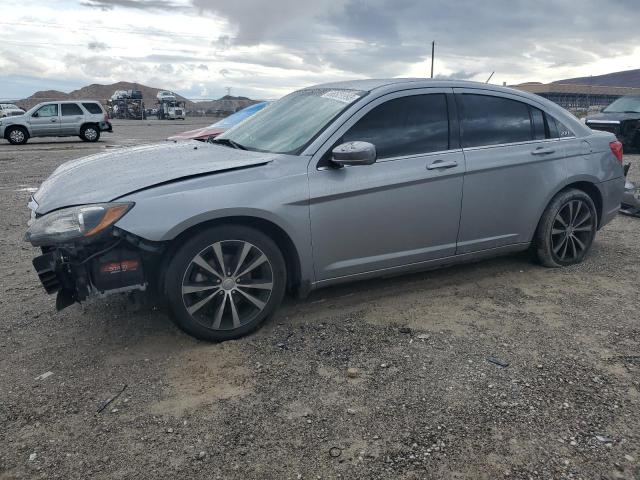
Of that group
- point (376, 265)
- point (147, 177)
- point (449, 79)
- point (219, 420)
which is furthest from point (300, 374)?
point (449, 79)

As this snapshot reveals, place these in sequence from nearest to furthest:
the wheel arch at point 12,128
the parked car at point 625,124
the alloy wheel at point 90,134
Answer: the parked car at point 625,124 < the wheel arch at point 12,128 < the alloy wheel at point 90,134

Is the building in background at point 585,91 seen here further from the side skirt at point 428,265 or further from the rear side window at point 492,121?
the side skirt at point 428,265

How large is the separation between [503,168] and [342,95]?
1.46m

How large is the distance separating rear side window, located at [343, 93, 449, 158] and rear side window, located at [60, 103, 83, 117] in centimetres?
2132

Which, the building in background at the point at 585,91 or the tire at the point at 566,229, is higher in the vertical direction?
the building in background at the point at 585,91

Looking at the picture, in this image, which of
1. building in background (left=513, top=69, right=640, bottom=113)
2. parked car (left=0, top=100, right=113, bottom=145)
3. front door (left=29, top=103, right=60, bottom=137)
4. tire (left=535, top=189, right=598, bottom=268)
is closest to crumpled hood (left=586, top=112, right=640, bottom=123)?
building in background (left=513, top=69, right=640, bottom=113)

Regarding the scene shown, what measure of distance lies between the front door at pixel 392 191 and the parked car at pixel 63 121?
68.9 feet

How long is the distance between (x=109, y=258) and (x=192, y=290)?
53 cm

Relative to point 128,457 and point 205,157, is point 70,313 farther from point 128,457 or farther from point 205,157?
point 128,457

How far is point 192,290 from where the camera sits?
11.0ft

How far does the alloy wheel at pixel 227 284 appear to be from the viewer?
3361 mm

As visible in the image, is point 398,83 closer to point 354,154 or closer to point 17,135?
point 354,154

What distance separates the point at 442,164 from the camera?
4.11 meters

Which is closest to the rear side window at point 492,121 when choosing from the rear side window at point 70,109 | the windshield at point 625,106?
the windshield at point 625,106
